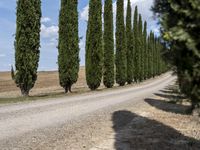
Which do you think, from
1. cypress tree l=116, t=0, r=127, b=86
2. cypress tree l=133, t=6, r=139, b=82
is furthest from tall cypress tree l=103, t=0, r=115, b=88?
cypress tree l=133, t=6, r=139, b=82

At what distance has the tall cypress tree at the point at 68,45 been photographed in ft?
117

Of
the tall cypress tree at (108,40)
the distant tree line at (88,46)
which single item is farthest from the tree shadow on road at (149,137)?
the tall cypress tree at (108,40)

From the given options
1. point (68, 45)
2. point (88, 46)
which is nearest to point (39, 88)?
point (88, 46)

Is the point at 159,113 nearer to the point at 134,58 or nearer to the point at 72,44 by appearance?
the point at 72,44

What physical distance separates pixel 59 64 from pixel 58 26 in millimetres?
Answer: 3382

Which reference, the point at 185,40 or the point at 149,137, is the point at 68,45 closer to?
the point at 149,137

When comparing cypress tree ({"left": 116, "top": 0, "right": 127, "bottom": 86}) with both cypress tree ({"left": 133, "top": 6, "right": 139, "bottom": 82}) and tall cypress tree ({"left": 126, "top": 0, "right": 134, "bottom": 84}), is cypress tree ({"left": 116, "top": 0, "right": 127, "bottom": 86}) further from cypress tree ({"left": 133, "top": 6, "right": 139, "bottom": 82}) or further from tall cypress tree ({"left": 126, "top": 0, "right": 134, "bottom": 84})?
cypress tree ({"left": 133, "top": 6, "right": 139, "bottom": 82})

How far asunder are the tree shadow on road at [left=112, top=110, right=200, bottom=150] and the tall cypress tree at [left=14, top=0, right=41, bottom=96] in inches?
566

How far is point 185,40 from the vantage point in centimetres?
598

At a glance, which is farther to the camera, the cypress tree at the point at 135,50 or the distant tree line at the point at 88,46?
the cypress tree at the point at 135,50

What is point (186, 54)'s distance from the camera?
6215mm

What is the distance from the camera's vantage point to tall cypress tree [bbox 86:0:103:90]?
4284cm

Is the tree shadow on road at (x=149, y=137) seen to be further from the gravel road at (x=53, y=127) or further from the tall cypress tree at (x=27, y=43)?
the tall cypress tree at (x=27, y=43)

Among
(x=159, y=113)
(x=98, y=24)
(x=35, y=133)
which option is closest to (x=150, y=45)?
(x=98, y=24)
